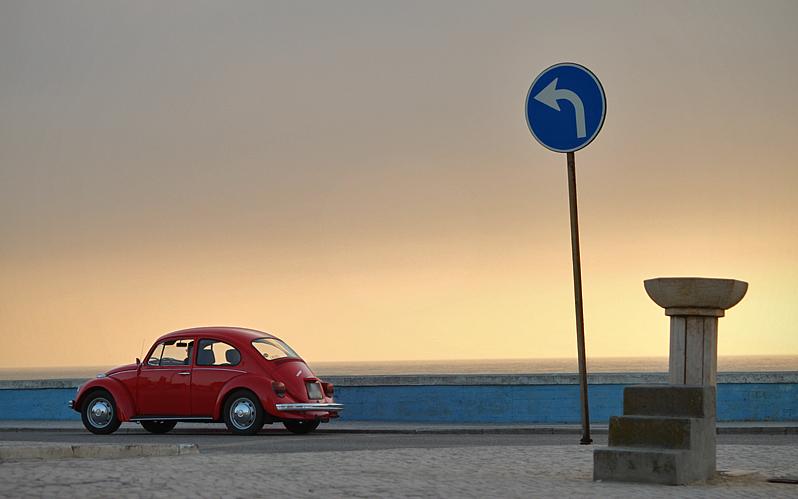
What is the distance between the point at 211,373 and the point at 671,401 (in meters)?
8.48

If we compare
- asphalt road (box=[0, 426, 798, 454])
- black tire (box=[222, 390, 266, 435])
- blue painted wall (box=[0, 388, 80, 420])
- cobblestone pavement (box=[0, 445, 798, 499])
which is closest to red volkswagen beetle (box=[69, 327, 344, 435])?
black tire (box=[222, 390, 266, 435])

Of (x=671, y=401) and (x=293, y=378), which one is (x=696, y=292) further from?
(x=293, y=378)

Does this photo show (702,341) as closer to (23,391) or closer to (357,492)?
(357,492)

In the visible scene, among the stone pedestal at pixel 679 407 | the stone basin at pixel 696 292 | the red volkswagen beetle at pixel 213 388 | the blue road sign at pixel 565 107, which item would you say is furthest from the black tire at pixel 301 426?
the stone basin at pixel 696 292

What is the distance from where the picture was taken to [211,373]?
14180 mm

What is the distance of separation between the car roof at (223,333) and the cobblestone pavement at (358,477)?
519cm

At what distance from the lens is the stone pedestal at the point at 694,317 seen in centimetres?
767

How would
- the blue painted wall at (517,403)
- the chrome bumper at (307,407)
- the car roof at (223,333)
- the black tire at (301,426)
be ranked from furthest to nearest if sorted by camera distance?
1. the blue painted wall at (517,403)
2. the black tire at (301,426)
3. the car roof at (223,333)
4. the chrome bumper at (307,407)

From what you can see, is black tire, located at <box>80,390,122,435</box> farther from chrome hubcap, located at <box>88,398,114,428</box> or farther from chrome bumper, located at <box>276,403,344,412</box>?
chrome bumper, located at <box>276,403,344,412</box>

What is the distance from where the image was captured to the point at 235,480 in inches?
276

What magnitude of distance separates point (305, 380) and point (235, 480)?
724 cm

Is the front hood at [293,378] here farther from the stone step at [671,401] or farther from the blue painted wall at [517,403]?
the stone step at [671,401]

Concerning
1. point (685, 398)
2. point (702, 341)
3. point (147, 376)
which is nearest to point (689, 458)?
point (685, 398)

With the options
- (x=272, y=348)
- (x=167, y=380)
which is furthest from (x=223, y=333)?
(x=167, y=380)
